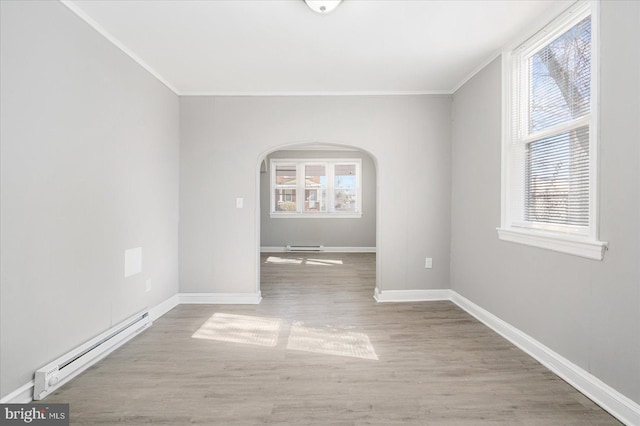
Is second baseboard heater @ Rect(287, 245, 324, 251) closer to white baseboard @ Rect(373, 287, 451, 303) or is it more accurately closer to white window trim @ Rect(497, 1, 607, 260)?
white baseboard @ Rect(373, 287, 451, 303)

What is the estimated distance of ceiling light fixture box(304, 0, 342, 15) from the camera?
2.15m

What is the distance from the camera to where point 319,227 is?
26.5ft

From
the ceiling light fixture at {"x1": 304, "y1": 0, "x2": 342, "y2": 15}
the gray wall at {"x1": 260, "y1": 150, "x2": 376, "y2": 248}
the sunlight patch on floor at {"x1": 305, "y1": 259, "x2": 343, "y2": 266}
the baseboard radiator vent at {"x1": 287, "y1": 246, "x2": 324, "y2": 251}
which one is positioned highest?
the ceiling light fixture at {"x1": 304, "y1": 0, "x2": 342, "y2": 15}

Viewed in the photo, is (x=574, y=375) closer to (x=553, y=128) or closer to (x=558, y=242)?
(x=558, y=242)

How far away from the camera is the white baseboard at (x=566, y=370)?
1.77 meters

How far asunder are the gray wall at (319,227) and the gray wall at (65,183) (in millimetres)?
4839

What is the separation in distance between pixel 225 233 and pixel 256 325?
127 centimetres

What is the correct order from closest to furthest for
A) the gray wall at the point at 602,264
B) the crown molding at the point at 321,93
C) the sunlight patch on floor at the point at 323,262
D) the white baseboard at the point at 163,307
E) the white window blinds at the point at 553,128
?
the gray wall at the point at 602,264
the white window blinds at the point at 553,128
the white baseboard at the point at 163,307
the crown molding at the point at 321,93
the sunlight patch on floor at the point at 323,262

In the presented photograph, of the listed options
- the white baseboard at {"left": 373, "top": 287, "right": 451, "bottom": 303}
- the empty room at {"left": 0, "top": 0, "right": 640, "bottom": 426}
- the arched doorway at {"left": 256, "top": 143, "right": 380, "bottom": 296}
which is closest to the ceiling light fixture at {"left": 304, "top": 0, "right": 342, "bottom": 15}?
the empty room at {"left": 0, "top": 0, "right": 640, "bottom": 426}

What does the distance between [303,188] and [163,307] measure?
16.6ft

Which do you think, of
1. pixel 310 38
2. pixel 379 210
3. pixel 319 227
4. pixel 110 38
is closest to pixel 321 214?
pixel 319 227

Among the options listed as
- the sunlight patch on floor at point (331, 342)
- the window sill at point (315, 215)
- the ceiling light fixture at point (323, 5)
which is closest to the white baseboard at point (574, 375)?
the sunlight patch on floor at point (331, 342)

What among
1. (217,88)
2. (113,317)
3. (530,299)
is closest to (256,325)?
(113,317)

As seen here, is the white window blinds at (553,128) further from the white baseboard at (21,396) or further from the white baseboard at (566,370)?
the white baseboard at (21,396)
